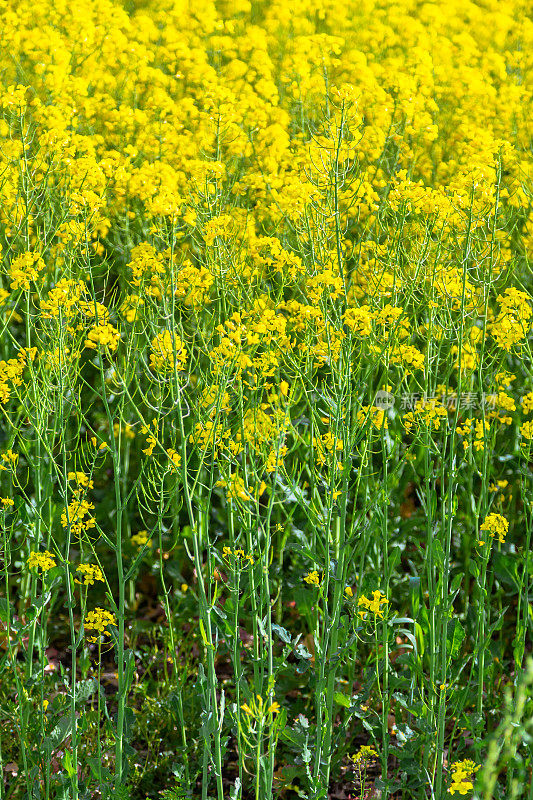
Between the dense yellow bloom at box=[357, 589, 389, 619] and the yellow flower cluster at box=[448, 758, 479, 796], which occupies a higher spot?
the dense yellow bloom at box=[357, 589, 389, 619]

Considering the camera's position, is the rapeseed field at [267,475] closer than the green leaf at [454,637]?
Yes

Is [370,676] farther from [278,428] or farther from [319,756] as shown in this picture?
[278,428]

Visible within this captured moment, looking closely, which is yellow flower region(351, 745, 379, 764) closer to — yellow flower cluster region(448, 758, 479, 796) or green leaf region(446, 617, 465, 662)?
yellow flower cluster region(448, 758, 479, 796)

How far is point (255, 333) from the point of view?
3123 mm

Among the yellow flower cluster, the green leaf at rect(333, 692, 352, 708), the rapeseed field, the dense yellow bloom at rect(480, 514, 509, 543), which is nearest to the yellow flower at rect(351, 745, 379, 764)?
the rapeseed field

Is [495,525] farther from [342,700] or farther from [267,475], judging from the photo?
[267,475]

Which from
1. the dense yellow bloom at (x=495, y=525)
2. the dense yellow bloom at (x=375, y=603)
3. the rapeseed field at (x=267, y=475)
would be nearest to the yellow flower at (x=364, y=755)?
the rapeseed field at (x=267, y=475)

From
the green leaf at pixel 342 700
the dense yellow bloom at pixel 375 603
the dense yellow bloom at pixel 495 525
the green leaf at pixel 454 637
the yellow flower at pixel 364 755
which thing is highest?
the dense yellow bloom at pixel 495 525

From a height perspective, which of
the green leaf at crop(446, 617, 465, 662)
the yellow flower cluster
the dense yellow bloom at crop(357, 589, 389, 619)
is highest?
the dense yellow bloom at crop(357, 589, 389, 619)

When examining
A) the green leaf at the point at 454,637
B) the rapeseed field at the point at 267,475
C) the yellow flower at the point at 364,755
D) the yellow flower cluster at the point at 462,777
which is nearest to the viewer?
the yellow flower cluster at the point at 462,777

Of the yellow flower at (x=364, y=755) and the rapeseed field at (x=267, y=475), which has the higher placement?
the rapeseed field at (x=267, y=475)

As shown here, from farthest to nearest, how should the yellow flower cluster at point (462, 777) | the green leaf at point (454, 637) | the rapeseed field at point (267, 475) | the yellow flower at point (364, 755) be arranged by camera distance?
the green leaf at point (454, 637) < the yellow flower at point (364, 755) < the rapeseed field at point (267, 475) < the yellow flower cluster at point (462, 777)

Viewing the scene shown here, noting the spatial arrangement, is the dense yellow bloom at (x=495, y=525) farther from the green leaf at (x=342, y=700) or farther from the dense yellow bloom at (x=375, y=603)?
the green leaf at (x=342, y=700)

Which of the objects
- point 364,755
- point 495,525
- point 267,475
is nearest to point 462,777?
point 364,755
